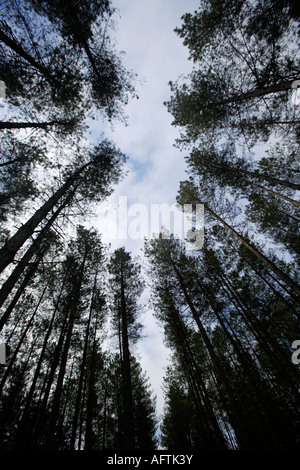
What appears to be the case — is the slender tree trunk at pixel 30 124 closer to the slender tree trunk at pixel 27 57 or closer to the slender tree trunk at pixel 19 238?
the slender tree trunk at pixel 27 57

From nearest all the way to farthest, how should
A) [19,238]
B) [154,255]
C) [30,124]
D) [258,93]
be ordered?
[19,238]
[30,124]
[258,93]
[154,255]

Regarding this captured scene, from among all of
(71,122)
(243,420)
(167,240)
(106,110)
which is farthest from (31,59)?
(243,420)

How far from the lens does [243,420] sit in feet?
18.0

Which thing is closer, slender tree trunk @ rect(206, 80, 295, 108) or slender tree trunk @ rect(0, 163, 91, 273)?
slender tree trunk @ rect(0, 163, 91, 273)

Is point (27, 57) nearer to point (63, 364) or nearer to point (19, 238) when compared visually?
point (19, 238)

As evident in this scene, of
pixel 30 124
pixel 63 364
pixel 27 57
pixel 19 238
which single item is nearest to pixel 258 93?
pixel 27 57

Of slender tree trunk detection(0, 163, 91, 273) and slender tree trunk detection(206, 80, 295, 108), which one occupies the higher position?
slender tree trunk detection(206, 80, 295, 108)

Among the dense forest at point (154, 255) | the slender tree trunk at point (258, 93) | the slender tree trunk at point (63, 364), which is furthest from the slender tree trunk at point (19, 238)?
the slender tree trunk at point (258, 93)

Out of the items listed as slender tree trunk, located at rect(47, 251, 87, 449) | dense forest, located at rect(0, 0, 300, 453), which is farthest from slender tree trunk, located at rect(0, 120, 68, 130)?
slender tree trunk, located at rect(47, 251, 87, 449)

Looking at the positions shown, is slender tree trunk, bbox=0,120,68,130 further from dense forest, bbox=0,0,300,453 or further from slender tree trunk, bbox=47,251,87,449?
Result: slender tree trunk, bbox=47,251,87,449

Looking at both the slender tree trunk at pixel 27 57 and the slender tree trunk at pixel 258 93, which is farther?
the slender tree trunk at pixel 258 93

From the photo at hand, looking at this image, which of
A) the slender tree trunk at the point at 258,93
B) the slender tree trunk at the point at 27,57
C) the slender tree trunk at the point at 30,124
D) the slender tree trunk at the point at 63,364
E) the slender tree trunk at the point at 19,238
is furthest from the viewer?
the slender tree trunk at the point at 63,364
